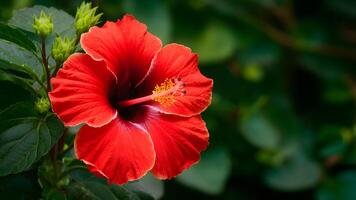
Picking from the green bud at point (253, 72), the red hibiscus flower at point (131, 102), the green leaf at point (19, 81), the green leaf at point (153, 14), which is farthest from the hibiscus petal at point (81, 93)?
the green bud at point (253, 72)

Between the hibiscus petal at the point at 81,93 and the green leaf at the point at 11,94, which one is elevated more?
the hibiscus petal at the point at 81,93

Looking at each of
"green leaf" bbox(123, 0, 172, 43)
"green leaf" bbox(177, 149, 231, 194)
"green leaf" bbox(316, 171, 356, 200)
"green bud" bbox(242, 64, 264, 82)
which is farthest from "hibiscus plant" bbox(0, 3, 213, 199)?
"green bud" bbox(242, 64, 264, 82)

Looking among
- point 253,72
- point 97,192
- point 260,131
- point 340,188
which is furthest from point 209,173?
point 97,192

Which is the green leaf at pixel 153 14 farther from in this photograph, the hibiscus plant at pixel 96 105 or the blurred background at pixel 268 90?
the hibiscus plant at pixel 96 105

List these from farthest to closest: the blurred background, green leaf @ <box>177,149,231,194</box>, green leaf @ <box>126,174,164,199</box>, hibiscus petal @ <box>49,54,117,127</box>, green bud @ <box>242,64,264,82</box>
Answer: green bud @ <box>242,64,264,82</box> < the blurred background < green leaf @ <box>177,149,231,194</box> < green leaf @ <box>126,174,164,199</box> < hibiscus petal @ <box>49,54,117,127</box>

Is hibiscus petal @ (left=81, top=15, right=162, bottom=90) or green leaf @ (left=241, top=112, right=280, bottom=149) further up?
hibiscus petal @ (left=81, top=15, right=162, bottom=90)

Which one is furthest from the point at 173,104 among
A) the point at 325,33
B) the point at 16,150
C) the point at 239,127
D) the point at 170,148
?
the point at 325,33

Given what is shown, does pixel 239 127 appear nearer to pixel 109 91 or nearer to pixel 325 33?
pixel 325 33

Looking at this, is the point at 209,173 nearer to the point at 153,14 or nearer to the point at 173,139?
the point at 153,14

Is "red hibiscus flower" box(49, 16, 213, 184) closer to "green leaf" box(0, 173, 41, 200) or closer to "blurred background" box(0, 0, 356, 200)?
"green leaf" box(0, 173, 41, 200)
